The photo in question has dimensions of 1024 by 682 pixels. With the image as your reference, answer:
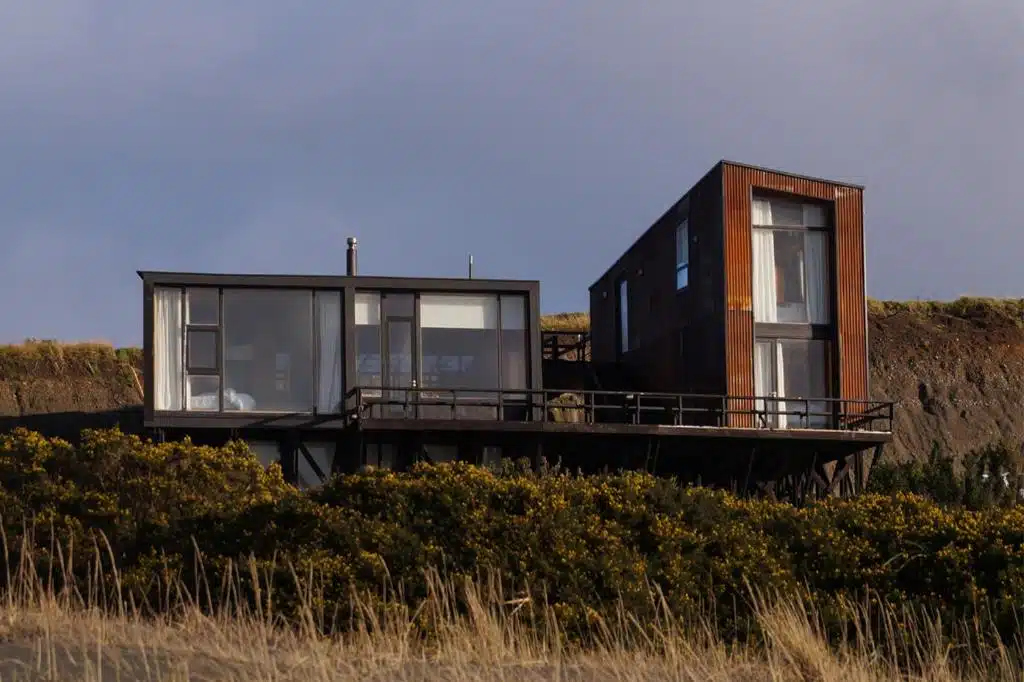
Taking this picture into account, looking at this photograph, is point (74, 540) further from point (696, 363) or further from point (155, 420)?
point (696, 363)

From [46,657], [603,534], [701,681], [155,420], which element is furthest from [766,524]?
[155,420]

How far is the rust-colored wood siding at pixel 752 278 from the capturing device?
28656 millimetres

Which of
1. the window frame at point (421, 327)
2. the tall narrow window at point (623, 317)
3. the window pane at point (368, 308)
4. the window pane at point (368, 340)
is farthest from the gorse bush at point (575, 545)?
the tall narrow window at point (623, 317)

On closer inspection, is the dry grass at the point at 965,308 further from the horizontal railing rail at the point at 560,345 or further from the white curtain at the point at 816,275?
the white curtain at the point at 816,275

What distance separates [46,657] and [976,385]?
48764mm

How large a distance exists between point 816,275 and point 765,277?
4.36ft

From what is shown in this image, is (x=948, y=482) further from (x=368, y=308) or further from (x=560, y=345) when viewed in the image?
(x=368, y=308)

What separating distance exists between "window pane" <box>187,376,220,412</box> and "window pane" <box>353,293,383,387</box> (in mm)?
3046

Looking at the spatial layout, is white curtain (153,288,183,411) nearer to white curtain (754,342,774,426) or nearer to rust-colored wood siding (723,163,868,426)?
rust-colored wood siding (723,163,868,426)

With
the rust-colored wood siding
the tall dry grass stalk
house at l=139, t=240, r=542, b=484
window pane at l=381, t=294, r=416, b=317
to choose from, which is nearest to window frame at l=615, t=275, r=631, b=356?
the rust-colored wood siding

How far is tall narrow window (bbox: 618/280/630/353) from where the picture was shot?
37.6 m

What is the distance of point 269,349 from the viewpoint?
1043 inches

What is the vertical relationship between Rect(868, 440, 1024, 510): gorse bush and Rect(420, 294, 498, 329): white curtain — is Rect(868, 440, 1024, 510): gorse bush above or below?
below

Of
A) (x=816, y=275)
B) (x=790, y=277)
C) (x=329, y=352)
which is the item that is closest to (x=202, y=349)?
(x=329, y=352)
